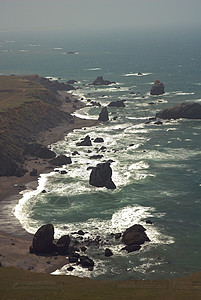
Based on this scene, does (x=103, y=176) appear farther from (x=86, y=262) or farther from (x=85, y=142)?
(x=85, y=142)

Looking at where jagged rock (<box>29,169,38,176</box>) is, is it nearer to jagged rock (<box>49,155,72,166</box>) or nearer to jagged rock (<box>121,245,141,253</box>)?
jagged rock (<box>49,155,72,166</box>)

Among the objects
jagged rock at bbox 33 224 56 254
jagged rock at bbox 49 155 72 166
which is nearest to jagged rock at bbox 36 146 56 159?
jagged rock at bbox 49 155 72 166

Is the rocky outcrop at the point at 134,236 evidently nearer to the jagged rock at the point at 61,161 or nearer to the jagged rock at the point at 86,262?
the jagged rock at the point at 86,262

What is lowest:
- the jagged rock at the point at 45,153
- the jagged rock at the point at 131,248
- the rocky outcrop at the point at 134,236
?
the jagged rock at the point at 131,248

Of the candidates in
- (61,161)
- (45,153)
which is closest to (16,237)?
(61,161)

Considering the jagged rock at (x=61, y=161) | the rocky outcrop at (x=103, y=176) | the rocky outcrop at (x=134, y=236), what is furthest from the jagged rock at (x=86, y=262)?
the jagged rock at (x=61, y=161)
